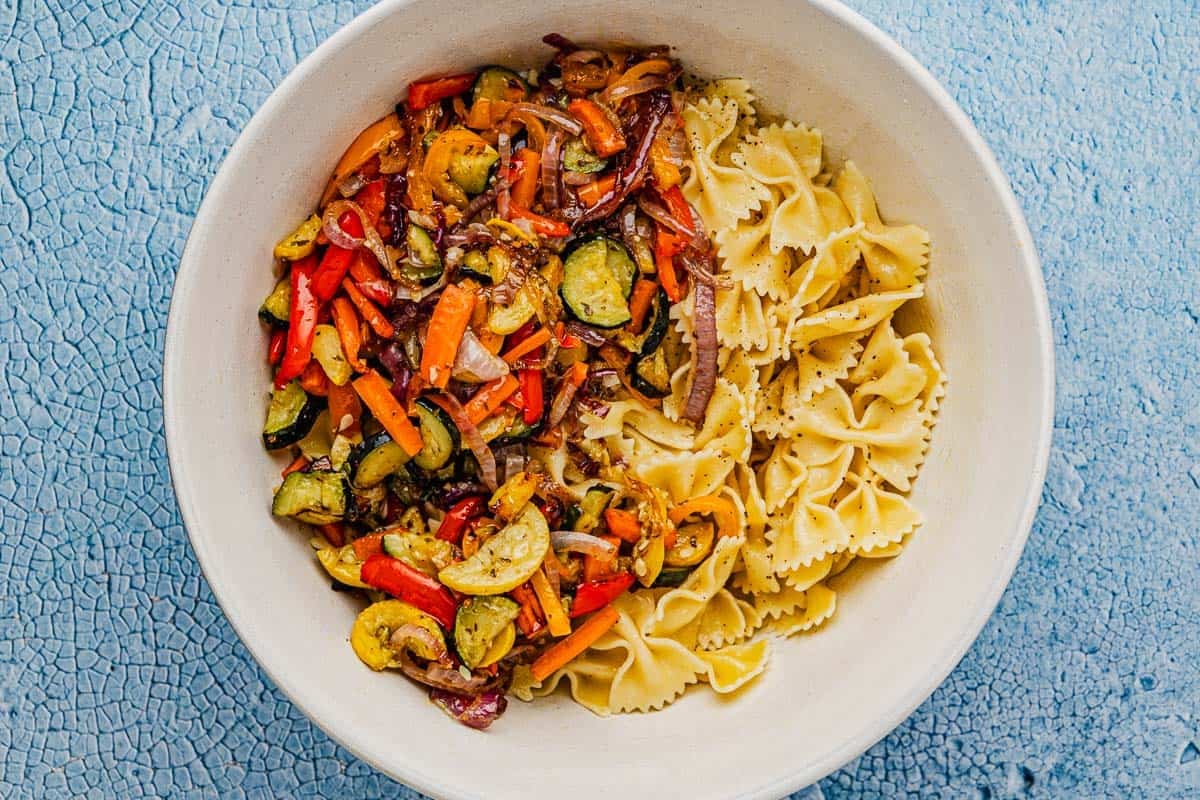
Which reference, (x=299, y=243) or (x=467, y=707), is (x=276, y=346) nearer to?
(x=299, y=243)

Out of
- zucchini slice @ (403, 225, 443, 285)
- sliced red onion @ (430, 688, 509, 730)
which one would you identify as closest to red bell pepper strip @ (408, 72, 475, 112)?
zucchini slice @ (403, 225, 443, 285)

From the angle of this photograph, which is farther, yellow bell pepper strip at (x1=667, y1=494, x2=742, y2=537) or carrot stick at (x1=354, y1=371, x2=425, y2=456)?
yellow bell pepper strip at (x1=667, y1=494, x2=742, y2=537)

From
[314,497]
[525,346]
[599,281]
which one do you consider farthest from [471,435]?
[599,281]

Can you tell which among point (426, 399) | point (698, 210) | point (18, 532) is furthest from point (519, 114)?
point (18, 532)

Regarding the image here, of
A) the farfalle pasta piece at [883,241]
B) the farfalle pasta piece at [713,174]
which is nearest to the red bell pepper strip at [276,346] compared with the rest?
the farfalle pasta piece at [713,174]

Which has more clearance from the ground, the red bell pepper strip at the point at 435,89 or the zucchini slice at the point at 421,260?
the red bell pepper strip at the point at 435,89

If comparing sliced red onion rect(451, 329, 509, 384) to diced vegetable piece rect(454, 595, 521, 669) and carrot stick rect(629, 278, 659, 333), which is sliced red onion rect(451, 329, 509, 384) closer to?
carrot stick rect(629, 278, 659, 333)

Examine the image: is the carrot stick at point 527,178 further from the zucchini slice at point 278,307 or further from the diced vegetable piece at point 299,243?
the zucchini slice at point 278,307
